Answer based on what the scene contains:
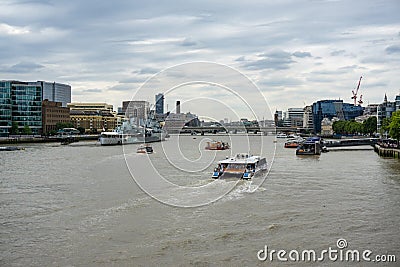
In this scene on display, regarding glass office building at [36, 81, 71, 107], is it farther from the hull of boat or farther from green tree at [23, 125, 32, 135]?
the hull of boat

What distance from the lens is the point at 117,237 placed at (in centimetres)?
Answer: 1089

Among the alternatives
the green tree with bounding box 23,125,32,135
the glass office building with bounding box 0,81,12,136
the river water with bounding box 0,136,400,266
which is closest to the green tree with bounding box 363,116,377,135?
the green tree with bounding box 23,125,32,135

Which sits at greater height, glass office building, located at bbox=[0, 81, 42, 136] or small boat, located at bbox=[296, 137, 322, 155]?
glass office building, located at bbox=[0, 81, 42, 136]

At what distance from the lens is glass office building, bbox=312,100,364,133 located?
462 feet

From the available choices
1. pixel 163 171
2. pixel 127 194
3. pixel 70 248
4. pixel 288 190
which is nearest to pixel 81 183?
pixel 127 194

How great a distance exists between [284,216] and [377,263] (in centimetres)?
413

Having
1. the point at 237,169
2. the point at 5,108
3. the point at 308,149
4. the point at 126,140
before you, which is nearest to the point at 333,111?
the point at 126,140

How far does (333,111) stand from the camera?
5630 inches

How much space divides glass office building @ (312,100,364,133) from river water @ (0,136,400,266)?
12415cm

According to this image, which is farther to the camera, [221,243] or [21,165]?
[21,165]

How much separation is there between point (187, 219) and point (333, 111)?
449 feet

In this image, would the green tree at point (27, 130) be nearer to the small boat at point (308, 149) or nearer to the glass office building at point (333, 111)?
the small boat at point (308, 149)

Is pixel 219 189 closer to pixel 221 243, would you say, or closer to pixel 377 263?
pixel 221 243

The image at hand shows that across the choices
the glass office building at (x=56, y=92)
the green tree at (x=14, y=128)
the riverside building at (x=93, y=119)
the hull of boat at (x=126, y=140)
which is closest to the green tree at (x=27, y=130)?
the green tree at (x=14, y=128)
